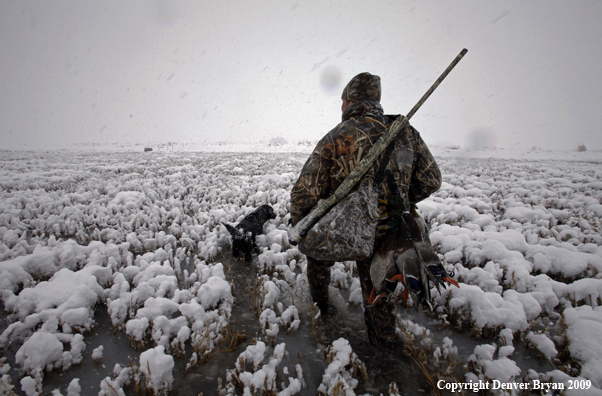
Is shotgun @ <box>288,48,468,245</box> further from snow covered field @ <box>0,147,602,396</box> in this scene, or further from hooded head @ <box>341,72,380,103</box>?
snow covered field @ <box>0,147,602,396</box>

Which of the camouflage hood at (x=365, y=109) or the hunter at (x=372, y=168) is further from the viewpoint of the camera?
the camouflage hood at (x=365, y=109)

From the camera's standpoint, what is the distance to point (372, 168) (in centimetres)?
180

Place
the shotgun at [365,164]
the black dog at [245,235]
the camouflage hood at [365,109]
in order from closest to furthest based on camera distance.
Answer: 1. the shotgun at [365,164]
2. the camouflage hood at [365,109]
3. the black dog at [245,235]

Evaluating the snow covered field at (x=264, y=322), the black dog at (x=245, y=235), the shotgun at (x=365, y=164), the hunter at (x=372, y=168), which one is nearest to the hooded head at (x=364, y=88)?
the hunter at (x=372, y=168)

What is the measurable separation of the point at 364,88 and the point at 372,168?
0.71 metres

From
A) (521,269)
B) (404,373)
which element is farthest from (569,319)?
(404,373)

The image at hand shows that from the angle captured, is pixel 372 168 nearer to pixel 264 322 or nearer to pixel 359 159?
pixel 359 159

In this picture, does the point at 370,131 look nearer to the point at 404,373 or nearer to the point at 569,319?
the point at 404,373

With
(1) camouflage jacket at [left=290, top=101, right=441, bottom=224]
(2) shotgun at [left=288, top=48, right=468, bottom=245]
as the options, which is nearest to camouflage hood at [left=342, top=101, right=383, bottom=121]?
A: (1) camouflage jacket at [left=290, top=101, right=441, bottom=224]

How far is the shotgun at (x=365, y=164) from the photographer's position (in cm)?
176

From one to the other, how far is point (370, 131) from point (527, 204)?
21.0 ft

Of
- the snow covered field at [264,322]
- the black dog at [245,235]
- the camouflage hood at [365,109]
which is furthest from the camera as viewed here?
the black dog at [245,235]

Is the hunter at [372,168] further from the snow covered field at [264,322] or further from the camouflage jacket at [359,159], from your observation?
the snow covered field at [264,322]

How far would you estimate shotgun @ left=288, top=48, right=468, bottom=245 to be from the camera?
1758mm
